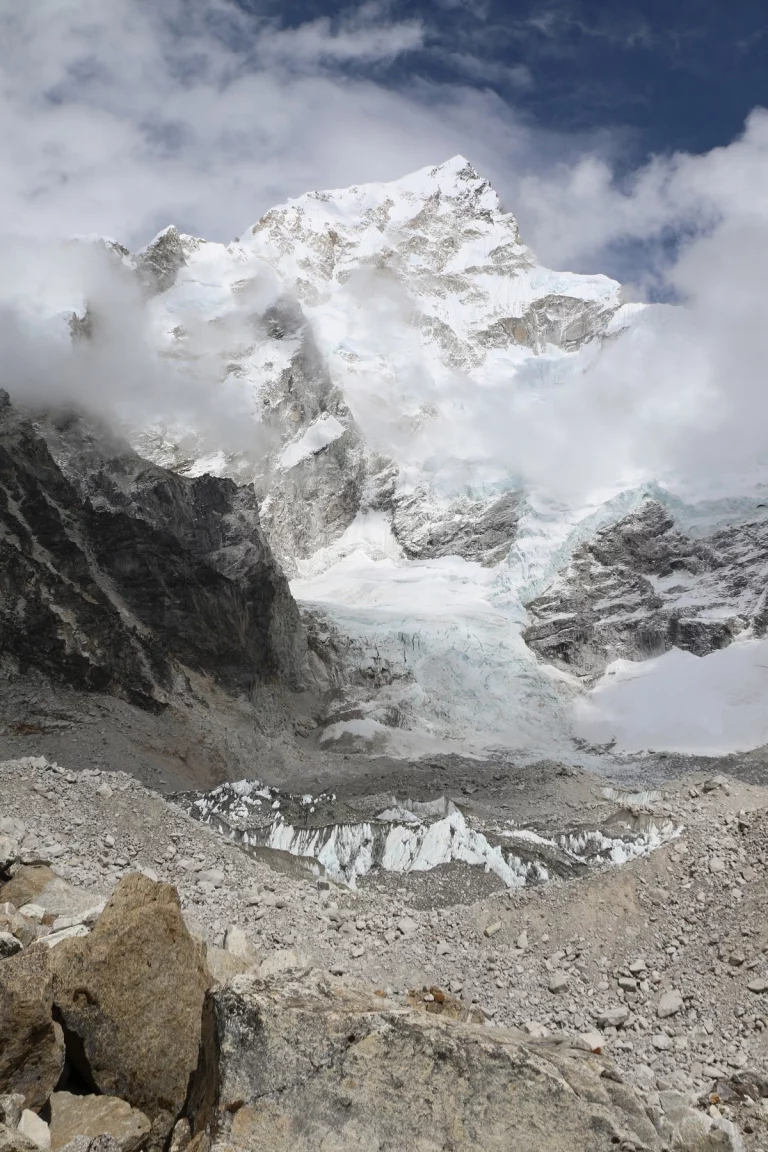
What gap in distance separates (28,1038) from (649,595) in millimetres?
88037

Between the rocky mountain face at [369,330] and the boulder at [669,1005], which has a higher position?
the boulder at [669,1005]

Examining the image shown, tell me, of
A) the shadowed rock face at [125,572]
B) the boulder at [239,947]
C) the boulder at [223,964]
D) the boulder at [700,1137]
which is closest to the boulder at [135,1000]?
the boulder at [223,964]

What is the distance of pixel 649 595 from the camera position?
8712cm

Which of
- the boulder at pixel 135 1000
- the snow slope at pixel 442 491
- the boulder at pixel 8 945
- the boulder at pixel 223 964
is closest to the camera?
the boulder at pixel 135 1000

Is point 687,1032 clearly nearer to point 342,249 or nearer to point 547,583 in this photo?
point 547,583

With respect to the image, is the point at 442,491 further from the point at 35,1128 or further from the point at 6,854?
the point at 35,1128

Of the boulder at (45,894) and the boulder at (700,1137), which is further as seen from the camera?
the boulder at (45,894)

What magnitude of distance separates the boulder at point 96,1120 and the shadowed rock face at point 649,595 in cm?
7435

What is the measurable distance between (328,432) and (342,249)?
69236mm

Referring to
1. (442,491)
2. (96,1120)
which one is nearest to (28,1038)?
(96,1120)

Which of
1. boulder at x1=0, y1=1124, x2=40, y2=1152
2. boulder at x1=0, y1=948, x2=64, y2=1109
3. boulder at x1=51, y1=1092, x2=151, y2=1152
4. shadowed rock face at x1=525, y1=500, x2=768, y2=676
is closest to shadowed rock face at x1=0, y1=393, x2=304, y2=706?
boulder at x1=0, y1=948, x2=64, y2=1109

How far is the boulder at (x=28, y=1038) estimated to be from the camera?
5195 mm

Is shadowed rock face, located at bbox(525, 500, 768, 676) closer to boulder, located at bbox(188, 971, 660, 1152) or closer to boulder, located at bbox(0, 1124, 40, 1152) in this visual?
boulder, located at bbox(188, 971, 660, 1152)

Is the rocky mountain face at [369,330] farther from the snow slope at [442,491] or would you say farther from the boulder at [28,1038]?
the boulder at [28,1038]
